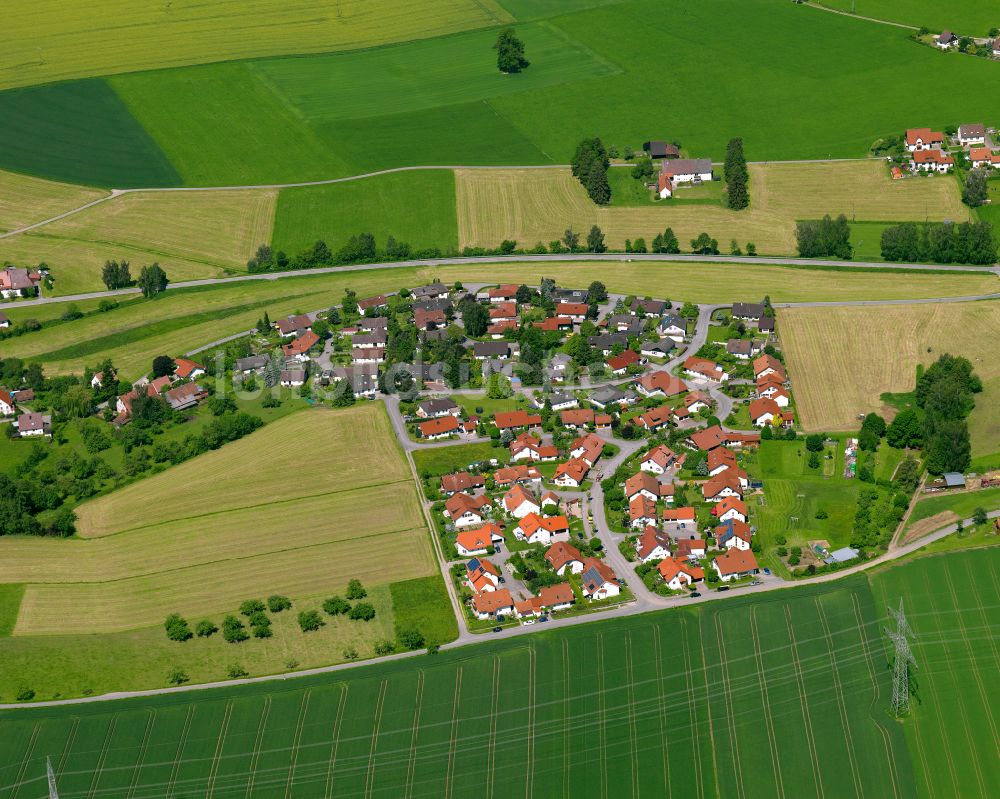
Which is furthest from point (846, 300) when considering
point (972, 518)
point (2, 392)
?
point (2, 392)

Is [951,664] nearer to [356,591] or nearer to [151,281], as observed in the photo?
[356,591]

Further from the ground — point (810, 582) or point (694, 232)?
point (694, 232)

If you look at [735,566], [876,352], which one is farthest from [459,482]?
[876,352]

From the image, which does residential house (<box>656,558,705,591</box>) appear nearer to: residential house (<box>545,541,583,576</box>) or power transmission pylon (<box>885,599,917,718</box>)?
residential house (<box>545,541,583,576</box>)

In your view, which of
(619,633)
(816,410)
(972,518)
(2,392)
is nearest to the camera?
(619,633)

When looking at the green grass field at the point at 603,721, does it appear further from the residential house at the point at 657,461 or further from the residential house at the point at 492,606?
the residential house at the point at 657,461

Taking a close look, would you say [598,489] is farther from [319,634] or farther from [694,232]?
[694,232]

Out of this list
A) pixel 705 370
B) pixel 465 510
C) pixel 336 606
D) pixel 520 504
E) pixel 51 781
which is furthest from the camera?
pixel 705 370
